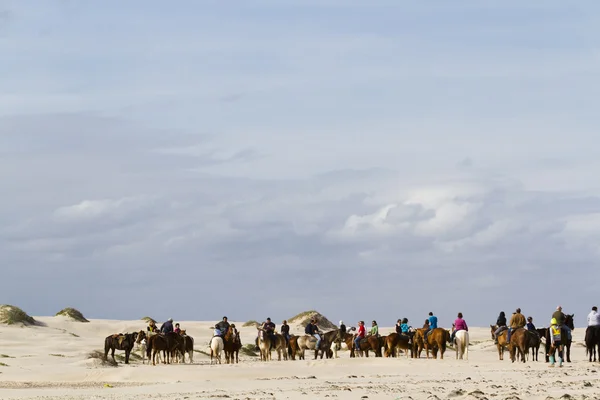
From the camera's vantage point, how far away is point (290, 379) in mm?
26922

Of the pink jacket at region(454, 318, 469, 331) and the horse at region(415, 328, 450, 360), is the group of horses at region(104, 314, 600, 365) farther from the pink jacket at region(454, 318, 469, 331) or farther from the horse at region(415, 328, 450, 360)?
the pink jacket at region(454, 318, 469, 331)

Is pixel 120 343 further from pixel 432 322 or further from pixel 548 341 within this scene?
pixel 548 341

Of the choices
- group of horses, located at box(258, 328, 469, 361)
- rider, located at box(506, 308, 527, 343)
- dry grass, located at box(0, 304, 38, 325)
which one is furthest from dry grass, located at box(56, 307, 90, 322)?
rider, located at box(506, 308, 527, 343)

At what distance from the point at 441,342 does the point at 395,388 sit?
52.5 ft

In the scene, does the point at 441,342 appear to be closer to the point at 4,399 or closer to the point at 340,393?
the point at 340,393

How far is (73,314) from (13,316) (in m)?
8.94

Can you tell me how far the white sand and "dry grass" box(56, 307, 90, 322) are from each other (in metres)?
16.3

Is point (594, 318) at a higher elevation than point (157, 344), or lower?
higher

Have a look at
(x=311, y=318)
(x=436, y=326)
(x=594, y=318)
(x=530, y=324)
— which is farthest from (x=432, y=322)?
(x=311, y=318)

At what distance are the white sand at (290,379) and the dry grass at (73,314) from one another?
16.3 meters

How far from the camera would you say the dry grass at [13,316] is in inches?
2162

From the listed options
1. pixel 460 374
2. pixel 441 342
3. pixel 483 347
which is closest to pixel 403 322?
pixel 441 342

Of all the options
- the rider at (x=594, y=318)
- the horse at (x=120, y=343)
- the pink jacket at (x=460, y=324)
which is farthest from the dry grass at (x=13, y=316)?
the rider at (x=594, y=318)

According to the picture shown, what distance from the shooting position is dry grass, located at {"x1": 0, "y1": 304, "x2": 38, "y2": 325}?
180ft
